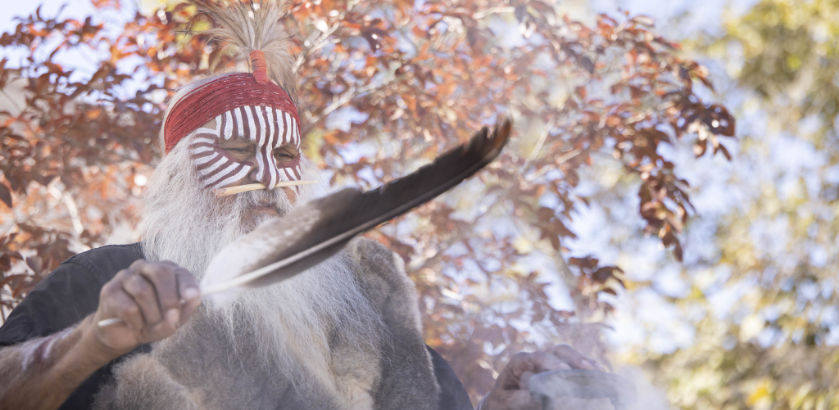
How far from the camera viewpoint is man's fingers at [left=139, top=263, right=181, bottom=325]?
3.80ft

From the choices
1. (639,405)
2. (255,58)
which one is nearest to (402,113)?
(255,58)

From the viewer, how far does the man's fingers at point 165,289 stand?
1159 mm

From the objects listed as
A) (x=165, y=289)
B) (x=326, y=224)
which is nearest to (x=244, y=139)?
(x=326, y=224)

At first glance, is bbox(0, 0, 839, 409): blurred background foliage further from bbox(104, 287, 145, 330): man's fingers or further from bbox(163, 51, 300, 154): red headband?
bbox(104, 287, 145, 330): man's fingers

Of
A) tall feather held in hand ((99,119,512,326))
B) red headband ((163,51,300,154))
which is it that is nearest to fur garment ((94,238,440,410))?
tall feather held in hand ((99,119,512,326))

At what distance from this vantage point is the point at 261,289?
212cm

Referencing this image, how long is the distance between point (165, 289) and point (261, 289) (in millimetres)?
974

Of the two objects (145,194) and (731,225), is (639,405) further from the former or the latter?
(731,225)

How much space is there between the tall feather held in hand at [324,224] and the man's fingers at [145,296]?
0.08 m

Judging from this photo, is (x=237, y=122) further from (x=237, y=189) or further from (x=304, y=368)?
(x=304, y=368)

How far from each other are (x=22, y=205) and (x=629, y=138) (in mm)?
5242

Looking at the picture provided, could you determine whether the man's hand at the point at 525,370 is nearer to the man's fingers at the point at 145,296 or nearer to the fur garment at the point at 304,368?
the fur garment at the point at 304,368

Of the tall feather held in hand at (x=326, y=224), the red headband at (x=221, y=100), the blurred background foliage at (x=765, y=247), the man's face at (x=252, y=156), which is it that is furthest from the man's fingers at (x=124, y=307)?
the blurred background foliage at (x=765, y=247)

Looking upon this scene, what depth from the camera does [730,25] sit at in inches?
384
